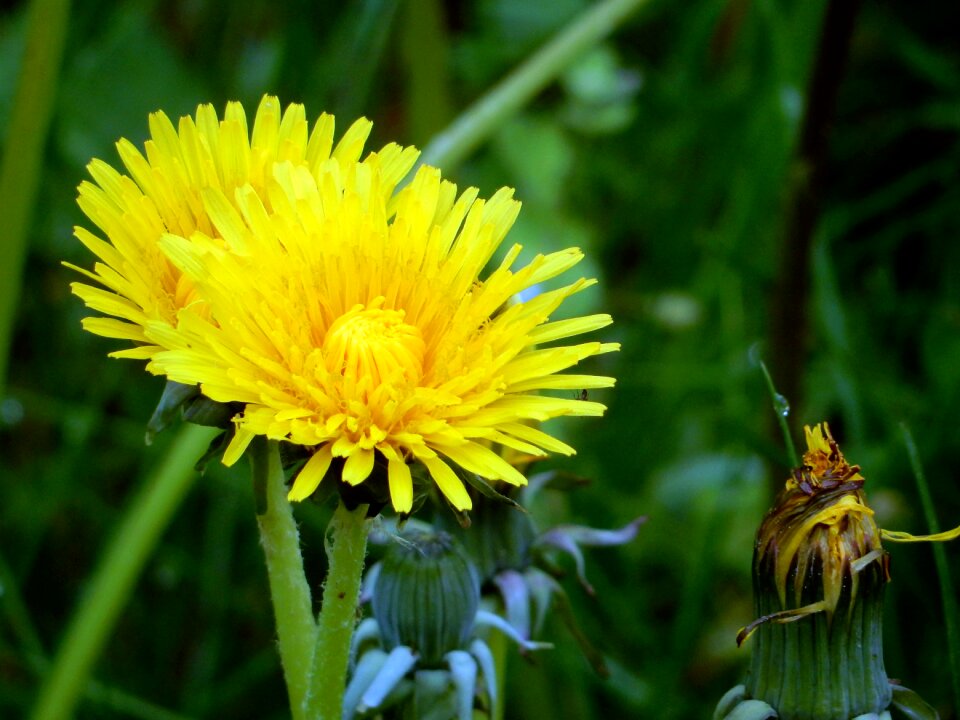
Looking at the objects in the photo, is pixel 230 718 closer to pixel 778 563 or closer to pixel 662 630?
pixel 662 630

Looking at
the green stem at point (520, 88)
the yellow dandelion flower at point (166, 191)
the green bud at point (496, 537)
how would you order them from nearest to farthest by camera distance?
the yellow dandelion flower at point (166, 191), the green bud at point (496, 537), the green stem at point (520, 88)

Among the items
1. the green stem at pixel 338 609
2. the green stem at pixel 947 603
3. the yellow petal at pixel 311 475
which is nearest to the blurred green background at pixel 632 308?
the green stem at pixel 947 603

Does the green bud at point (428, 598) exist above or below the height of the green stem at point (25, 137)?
below

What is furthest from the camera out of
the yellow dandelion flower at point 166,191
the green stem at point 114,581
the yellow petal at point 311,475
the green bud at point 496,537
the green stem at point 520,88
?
the green stem at point 520,88

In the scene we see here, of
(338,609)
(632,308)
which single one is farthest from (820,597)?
(632,308)

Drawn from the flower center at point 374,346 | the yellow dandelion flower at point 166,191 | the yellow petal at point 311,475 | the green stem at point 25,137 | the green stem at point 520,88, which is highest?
the green stem at point 520,88

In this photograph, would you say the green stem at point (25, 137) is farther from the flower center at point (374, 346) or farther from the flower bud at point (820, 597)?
the flower bud at point (820, 597)

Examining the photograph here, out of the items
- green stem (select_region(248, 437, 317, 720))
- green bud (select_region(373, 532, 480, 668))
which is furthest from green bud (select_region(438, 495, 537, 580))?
Answer: green stem (select_region(248, 437, 317, 720))
